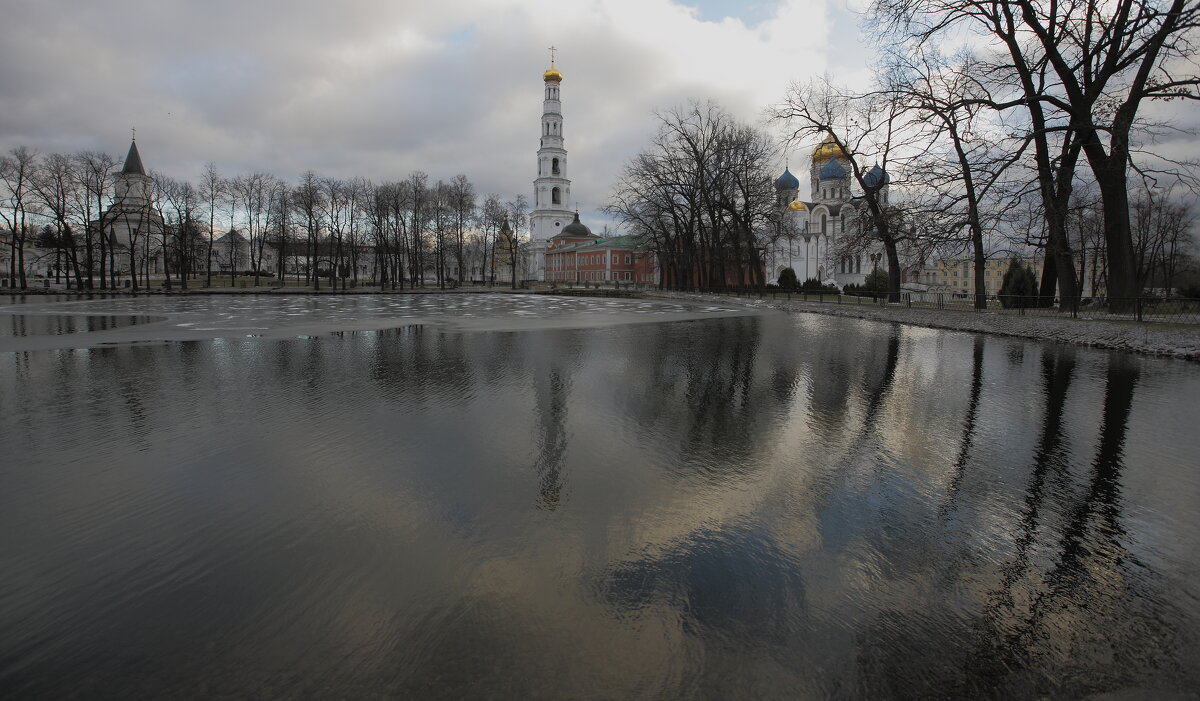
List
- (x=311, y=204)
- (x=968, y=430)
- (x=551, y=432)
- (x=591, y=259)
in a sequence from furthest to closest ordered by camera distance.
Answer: (x=591, y=259)
(x=311, y=204)
(x=968, y=430)
(x=551, y=432)

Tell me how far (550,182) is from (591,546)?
4583 inches

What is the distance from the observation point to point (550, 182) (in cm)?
11525

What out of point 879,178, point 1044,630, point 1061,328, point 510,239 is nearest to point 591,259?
point 510,239

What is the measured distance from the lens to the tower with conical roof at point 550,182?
10906cm

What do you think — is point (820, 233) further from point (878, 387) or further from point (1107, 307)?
point (878, 387)

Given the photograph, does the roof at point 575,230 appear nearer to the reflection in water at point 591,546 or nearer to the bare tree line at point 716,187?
the bare tree line at point 716,187

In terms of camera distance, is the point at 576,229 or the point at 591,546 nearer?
the point at 591,546

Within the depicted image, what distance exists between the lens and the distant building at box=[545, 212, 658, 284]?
110125 millimetres

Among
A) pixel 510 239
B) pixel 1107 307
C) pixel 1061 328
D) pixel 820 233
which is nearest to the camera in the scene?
pixel 1061 328

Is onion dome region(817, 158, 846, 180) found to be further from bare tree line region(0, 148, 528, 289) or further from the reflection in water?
the reflection in water

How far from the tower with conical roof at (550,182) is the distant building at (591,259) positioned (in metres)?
2.57

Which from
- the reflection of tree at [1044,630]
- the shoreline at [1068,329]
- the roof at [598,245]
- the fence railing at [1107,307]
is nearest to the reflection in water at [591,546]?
the reflection of tree at [1044,630]

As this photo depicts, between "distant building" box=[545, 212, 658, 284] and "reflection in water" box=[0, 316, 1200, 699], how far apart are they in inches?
3709

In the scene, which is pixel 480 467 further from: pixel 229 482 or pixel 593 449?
pixel 229 482
